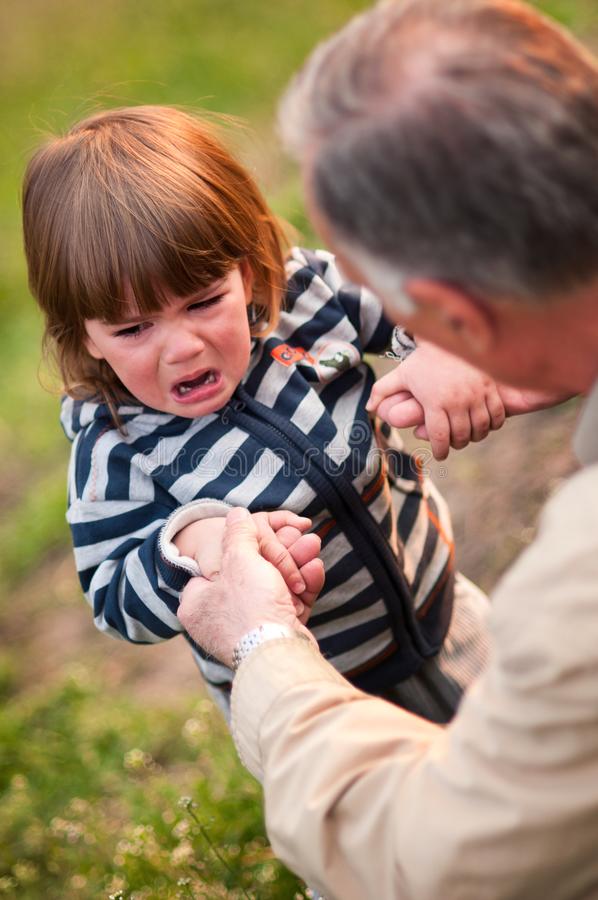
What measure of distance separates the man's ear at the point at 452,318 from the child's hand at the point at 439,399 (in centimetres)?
65

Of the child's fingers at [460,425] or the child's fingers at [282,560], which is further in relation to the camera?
the child's fingers at [460,425]

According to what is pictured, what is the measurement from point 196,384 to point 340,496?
0.42 metres

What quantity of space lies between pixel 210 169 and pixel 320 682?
1.24m

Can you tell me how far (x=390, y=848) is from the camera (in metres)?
1.42

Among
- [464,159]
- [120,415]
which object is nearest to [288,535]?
[120,415]

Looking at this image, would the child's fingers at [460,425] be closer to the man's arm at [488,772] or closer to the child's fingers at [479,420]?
the child's fingers at [479,420]

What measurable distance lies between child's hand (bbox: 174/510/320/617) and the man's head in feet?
2.28

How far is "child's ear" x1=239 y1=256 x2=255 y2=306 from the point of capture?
7.84 ft

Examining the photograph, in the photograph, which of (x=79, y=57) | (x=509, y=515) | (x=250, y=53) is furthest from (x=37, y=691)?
(x=79, y=57)

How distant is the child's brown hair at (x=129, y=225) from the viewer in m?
2.14

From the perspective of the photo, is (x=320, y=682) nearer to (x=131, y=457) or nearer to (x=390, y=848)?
(x=390, y=848)

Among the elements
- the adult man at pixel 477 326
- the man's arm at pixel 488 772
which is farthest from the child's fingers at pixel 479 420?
the man's arm at pixel 488 772

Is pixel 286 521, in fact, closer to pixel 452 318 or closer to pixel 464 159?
pixel 452 318

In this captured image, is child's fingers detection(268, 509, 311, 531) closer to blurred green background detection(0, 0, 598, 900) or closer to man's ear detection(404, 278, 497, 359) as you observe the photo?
man's ear detection(404, 278, 497, 359)
